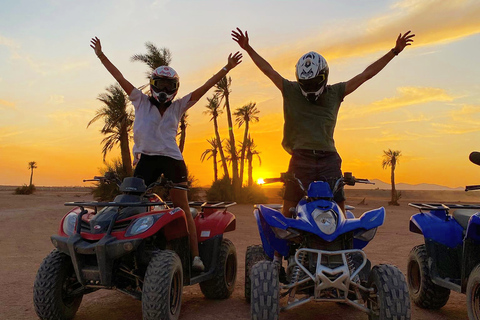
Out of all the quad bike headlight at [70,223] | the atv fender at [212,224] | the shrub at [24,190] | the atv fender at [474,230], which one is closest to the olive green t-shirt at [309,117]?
the atv fender at [212,224]

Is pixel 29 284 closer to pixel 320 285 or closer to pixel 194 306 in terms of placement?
pixel 194 306

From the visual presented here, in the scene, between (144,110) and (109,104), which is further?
(109,104)

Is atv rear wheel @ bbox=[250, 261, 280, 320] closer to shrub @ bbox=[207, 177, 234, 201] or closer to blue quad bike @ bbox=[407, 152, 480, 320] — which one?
blue quad bike @ bbox=[407, 152, 480, 320]

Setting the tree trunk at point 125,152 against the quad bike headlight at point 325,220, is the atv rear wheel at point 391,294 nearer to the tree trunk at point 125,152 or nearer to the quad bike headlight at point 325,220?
the quad bike headlight at point 325,220

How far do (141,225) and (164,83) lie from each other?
1.80 metres

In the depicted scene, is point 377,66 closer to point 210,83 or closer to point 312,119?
point 312,119

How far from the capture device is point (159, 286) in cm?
443

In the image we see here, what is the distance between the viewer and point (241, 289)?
23.4 ft

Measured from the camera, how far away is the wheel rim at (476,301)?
453cm

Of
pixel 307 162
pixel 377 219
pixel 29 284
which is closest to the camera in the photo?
pixel 377 219

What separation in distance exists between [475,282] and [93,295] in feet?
15.0

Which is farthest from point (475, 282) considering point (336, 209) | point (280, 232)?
point (280, 232)

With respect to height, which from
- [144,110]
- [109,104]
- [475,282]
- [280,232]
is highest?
[109,104]

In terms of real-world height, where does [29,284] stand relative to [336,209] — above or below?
below
